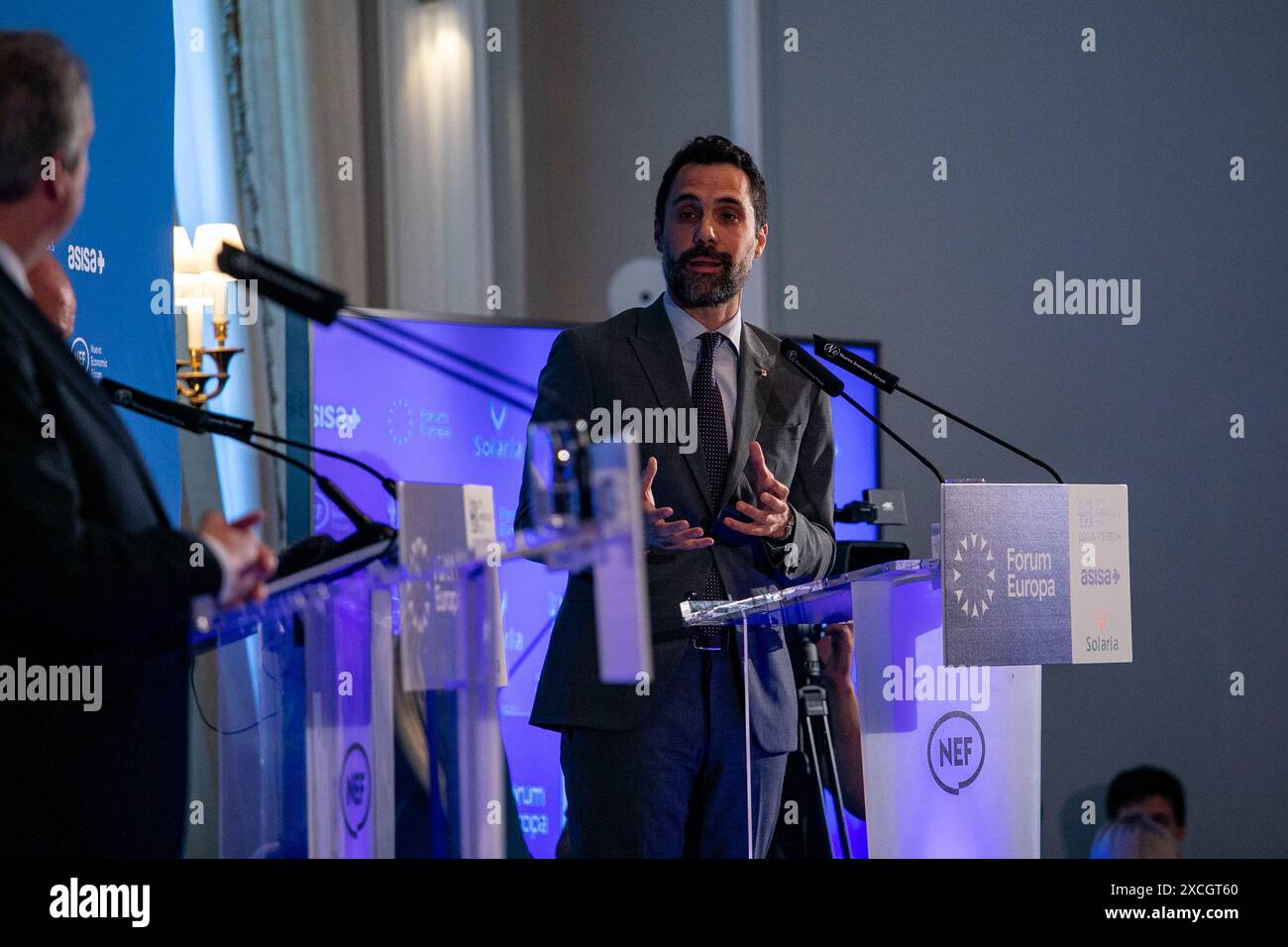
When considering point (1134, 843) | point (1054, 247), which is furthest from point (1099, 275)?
point (1134, 843)

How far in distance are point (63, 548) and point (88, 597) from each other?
0.27ft

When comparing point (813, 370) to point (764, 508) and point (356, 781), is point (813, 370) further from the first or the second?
point (356, 781)

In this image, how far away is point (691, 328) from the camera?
2.70 meters

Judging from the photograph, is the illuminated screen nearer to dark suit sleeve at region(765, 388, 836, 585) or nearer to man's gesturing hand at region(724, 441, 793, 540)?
dark suit sleeve at region(765, 388, 836, 585)

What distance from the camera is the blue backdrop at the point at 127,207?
264cm

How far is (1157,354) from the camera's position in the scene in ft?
15.0

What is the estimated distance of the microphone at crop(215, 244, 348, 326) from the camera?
1942 millimetres

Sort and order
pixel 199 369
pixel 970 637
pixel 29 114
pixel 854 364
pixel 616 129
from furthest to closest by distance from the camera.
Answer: pixel 616 129, pixel 199 369, pixel 854 364, pixel 970 637, pixel 29 114

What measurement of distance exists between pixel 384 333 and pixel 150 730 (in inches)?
79.4

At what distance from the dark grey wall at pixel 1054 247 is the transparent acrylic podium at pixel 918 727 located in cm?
230

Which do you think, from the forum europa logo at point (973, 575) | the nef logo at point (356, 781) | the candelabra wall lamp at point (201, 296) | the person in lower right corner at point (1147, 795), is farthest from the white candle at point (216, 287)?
the person in lower right corner at point (1147, 795)

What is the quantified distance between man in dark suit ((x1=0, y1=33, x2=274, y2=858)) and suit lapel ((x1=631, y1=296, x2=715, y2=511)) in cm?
89
